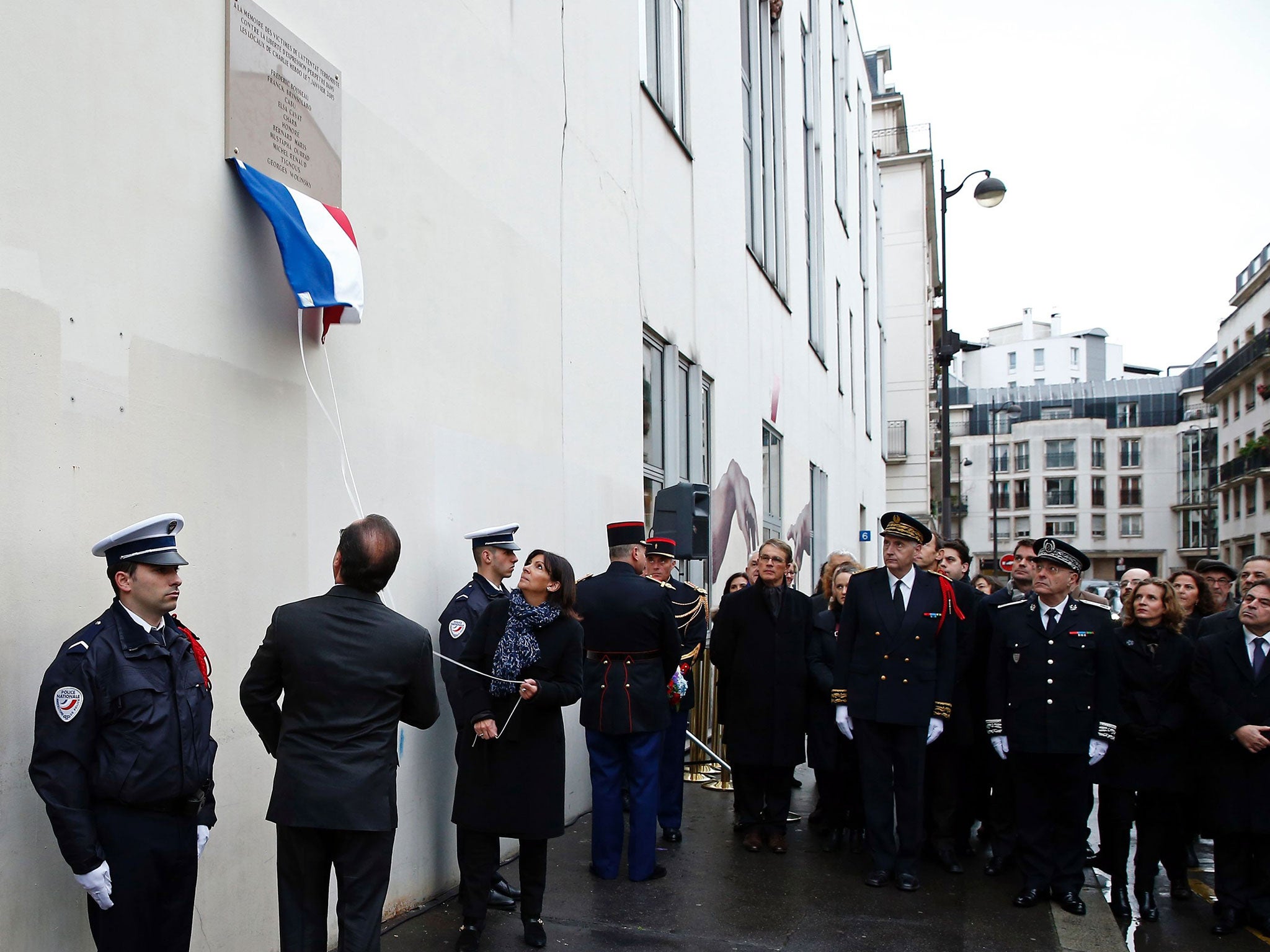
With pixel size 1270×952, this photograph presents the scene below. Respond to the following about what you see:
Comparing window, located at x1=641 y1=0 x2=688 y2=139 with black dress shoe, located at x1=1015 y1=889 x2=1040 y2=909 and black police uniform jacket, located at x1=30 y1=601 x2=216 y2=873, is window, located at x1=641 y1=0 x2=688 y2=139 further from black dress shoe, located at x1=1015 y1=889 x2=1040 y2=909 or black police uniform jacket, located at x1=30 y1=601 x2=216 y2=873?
black police uniform jacket, located at x1=30 y1=601 x2=216 y2=873

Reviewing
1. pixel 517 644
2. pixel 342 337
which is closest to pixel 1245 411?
pixel 517 644

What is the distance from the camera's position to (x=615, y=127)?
920 centimetres

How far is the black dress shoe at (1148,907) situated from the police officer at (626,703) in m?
2.68

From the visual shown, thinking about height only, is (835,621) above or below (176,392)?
below

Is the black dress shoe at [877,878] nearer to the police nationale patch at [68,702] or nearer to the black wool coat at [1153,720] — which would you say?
the black wool coat at [1153,720]

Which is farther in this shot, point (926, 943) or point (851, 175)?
point (851, 175)

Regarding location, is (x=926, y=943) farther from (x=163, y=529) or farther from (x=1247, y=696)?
(x=163, y=529)

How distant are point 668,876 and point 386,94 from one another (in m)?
4.71

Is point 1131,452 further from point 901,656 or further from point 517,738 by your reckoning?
point 517,738

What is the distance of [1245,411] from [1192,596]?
66.4 m

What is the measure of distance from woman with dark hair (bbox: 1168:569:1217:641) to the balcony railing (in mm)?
59651

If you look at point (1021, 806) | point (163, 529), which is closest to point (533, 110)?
point (163, 529)

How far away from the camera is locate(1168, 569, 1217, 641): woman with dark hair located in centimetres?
743

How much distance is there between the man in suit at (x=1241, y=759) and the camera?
581 centimetres
